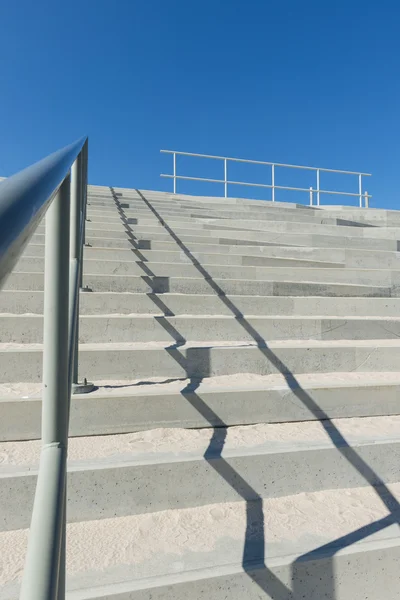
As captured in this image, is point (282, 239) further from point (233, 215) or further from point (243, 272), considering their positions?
point (233, 215)

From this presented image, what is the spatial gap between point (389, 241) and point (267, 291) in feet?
8.09

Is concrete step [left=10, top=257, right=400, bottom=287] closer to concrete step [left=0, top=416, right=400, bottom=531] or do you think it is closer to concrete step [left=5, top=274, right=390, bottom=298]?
concrete step [left=5, top=274, right=390, bottom=298]

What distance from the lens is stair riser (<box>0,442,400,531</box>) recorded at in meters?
1.33

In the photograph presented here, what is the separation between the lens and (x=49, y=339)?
849 millimetres

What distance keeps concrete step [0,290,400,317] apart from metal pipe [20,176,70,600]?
1633 mm

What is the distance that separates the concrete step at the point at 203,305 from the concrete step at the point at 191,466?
1.05m

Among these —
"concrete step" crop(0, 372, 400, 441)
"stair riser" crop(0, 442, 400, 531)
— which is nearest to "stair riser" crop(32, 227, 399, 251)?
"concrete step" crop(0, 372, 400, 441)

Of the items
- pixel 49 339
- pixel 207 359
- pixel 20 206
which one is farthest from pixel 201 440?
pixel 20 206

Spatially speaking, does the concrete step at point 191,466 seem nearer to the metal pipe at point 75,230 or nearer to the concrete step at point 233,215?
the metal pipe at point 75,230

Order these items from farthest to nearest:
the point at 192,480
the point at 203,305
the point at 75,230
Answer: the point at 203,305 → the point at 75,230 → the point at 192,480

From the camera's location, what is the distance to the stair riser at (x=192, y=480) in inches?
52.2

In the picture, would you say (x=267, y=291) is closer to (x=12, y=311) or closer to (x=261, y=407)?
(x=261, y=407)

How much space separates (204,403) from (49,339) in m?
1.10

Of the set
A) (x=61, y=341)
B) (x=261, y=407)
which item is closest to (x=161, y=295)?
(x=261, y=407)
